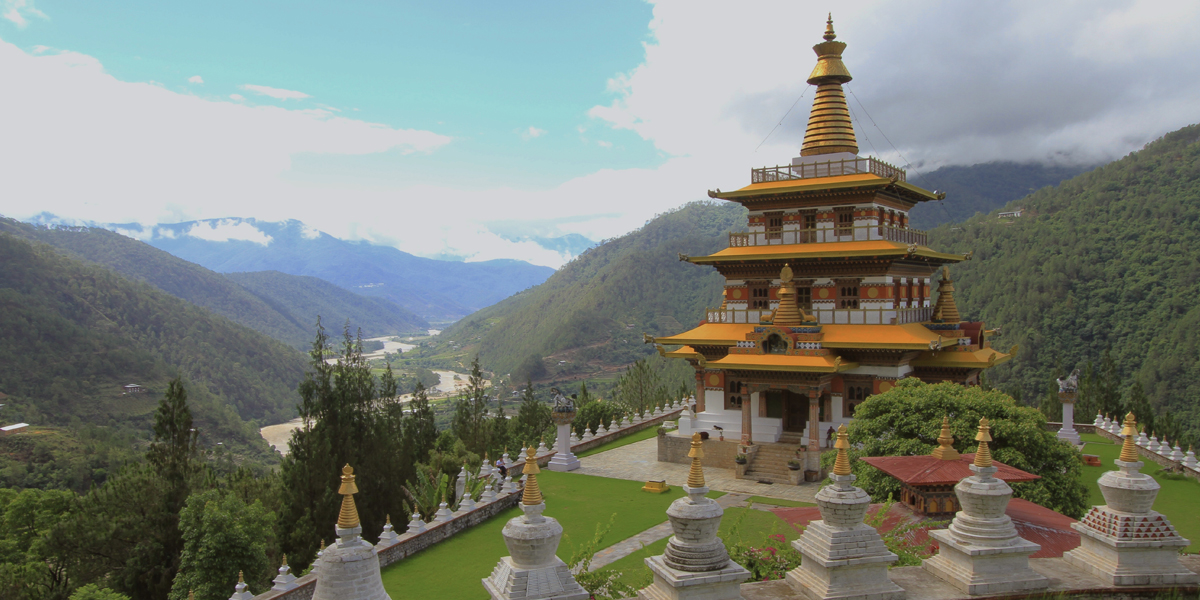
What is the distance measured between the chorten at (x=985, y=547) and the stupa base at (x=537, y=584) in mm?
3355

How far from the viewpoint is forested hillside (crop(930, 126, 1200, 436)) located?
218ft

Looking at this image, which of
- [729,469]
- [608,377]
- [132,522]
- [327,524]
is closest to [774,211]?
[729,469]

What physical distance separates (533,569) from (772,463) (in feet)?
64.8

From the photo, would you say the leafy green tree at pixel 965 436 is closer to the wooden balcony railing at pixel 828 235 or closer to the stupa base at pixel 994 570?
the stupa base at pixel 994 570

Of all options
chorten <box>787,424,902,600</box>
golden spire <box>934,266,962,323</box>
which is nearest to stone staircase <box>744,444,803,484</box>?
golden spire <box>934,266,962,323</box>

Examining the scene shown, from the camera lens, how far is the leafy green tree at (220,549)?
16.8 m

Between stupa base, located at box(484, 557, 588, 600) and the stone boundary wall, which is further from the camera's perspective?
the stone boundary wall

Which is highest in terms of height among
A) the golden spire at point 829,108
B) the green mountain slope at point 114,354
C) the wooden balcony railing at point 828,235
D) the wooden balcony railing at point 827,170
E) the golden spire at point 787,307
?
the golden spire at point 829,108

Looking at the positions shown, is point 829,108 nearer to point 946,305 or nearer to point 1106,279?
point 946,305

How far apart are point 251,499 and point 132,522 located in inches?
180

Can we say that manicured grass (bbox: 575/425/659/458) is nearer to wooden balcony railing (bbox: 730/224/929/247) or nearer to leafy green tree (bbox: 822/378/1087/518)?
wooden balcony railing (bbox: 730/224/929/247)

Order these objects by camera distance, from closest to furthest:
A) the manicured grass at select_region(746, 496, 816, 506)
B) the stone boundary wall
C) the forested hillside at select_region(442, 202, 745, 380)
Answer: the stone boundary wall → the manicured grass at select_region(746, 496, 816, 506) → the forested hillside at select_region(442, 202, 745, 380)

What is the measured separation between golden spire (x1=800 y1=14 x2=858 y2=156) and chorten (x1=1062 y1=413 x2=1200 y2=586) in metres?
24.3

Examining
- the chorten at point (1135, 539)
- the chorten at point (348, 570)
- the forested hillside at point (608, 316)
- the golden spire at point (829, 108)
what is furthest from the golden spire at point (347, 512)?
the forested hillside at point (608, 316)
